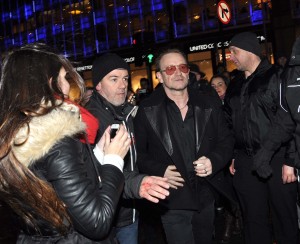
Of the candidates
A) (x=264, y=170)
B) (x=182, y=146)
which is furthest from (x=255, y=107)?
(x=182, y=146)

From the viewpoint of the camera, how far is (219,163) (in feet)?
13.0

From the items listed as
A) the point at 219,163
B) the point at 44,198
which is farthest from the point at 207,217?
the point at 44,198

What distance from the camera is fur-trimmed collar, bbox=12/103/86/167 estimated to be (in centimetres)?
208

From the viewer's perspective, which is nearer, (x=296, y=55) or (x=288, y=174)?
(x=296, y=55)

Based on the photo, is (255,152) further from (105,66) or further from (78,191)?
(78,191)

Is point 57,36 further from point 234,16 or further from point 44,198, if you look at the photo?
point 44,198

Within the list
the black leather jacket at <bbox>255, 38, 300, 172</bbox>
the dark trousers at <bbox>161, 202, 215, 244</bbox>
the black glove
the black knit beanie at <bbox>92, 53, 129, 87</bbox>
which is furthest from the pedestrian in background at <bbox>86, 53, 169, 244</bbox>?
the black leather jacket at <bbox>255, 38, 300, 172</bbox>

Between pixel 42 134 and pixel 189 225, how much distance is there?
2412 millimetres

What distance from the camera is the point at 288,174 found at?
4.17 m

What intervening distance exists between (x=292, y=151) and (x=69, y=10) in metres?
42.7

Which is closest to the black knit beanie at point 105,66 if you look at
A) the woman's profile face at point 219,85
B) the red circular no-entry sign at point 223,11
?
the woman's profile face at point 219,85

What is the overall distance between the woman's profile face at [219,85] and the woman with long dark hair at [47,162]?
553 cm

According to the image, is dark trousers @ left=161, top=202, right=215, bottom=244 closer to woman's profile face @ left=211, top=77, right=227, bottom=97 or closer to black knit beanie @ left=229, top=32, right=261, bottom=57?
black knit beanie @ left=229, top=32, right=261, bottom=57

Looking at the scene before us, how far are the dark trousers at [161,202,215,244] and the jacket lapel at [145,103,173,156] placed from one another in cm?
66
